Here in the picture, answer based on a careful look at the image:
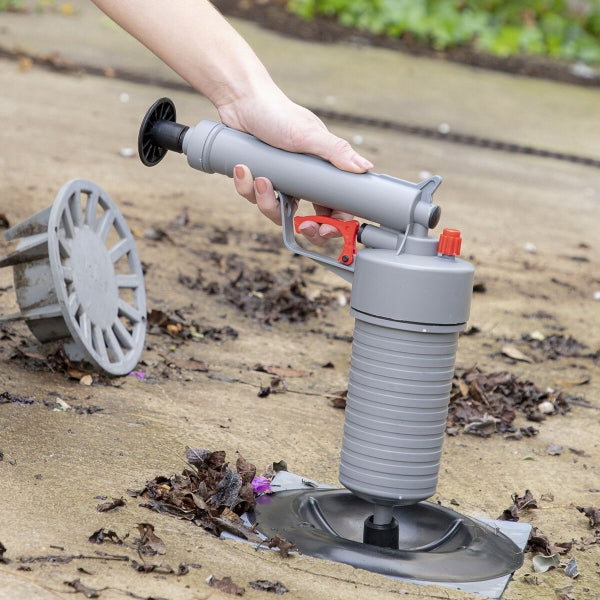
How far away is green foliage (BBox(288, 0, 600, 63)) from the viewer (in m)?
12.3

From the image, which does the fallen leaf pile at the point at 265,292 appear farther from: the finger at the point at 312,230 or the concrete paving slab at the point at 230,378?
the finger at the point at 312,230

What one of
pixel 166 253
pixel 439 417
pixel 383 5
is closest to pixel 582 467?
pixel 439 417

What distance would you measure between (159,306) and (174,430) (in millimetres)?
1205

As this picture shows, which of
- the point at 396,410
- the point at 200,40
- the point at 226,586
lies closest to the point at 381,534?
the point at 396,410

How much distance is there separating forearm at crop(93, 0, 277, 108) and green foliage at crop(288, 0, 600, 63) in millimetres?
9389

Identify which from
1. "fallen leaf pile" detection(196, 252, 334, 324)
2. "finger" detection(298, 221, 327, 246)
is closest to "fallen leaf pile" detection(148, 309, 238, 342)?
"fallen leaf pile" detection(196, 252, 334, 324)

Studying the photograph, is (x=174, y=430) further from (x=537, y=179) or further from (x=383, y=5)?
(x=383, y=5)

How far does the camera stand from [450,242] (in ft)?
8.53

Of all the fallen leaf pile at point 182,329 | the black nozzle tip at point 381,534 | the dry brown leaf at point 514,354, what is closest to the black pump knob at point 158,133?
the black nozzle tip at point 381,534

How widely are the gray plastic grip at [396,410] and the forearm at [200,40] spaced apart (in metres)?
0.85

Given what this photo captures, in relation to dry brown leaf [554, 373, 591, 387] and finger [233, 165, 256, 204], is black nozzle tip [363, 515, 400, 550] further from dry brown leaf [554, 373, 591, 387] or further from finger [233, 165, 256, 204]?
dry brown leaf [554, 373, 591, 387]

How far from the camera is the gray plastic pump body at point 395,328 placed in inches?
102

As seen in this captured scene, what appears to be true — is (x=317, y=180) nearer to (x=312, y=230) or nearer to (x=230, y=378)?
(x=312, y=230)

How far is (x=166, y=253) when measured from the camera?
16.7ft
